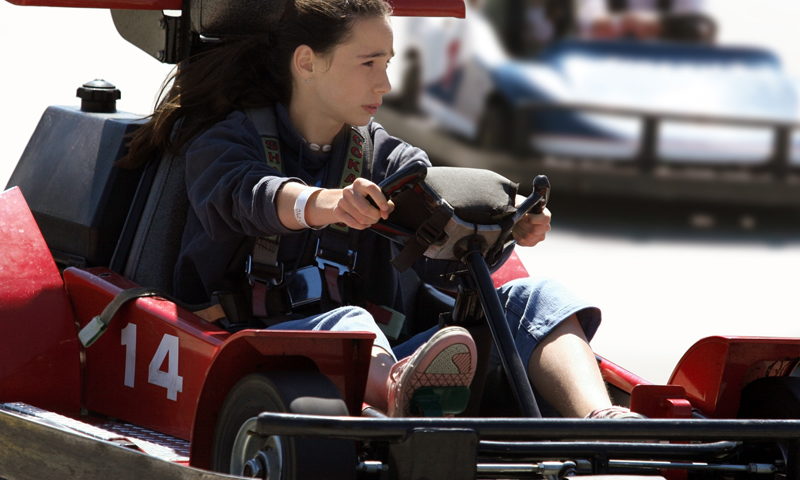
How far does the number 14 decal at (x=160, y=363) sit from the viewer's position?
3625 mm

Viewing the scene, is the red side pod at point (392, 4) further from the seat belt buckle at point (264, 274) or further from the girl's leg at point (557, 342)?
the girl's leg at point (557, 342)

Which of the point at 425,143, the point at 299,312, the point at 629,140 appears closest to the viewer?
the point at 299,312

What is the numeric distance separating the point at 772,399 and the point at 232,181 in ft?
4.44

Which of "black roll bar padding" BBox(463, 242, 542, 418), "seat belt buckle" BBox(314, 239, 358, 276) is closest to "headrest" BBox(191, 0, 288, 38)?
"seat belt buckle" BBox(314, 239, 358, 276)

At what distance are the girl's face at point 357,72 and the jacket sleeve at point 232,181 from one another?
0.73 feet

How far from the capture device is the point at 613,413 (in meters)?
3.30

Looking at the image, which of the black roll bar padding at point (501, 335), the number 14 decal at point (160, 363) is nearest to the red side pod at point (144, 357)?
the number 14 decal at point (160, 363)

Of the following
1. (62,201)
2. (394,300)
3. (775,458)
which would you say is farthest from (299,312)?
(775,458)

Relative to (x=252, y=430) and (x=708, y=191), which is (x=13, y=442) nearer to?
(x=252, y=430)

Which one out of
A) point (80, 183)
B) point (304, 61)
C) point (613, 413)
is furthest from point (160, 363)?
point (613, 413)

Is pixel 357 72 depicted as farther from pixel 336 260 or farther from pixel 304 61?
pixel 336 260

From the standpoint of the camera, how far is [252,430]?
3.01 meters

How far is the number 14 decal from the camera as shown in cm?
362

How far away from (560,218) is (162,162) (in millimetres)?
6109
